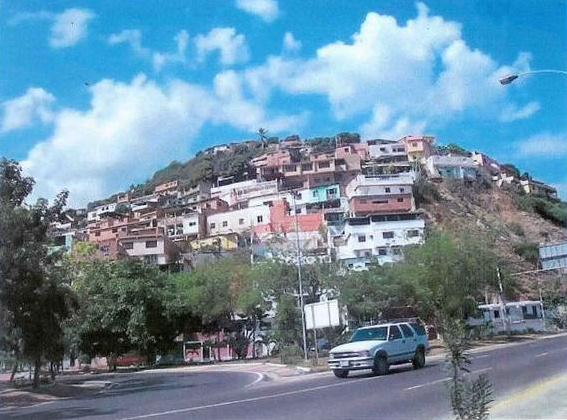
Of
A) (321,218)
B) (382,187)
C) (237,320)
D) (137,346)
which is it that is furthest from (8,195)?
(137,346)

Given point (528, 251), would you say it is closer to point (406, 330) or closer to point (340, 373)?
point (406, 330)

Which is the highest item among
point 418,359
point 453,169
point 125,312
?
point 453,169

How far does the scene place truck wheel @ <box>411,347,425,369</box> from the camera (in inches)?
397

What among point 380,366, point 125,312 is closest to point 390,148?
point 380,366

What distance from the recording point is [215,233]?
82.7 ft

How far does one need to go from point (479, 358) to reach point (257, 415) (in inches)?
114

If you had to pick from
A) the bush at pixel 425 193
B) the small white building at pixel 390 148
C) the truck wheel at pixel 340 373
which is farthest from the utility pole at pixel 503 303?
the bush at pixel 425 193

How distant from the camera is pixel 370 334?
11148 mm

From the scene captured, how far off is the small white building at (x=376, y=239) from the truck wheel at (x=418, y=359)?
1.98 meters

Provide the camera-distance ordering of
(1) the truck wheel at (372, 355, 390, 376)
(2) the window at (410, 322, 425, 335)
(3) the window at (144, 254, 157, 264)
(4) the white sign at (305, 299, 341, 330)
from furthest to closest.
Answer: (3) the window at (144, 254, 157, 264) → (1) the truck wheel at (372, 355, 390, 376) → (4) the white sign at (305, 299, 341, 330) → (2) the window at (410, 322, 425, 335)

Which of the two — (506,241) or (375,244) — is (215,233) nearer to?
(375,244)

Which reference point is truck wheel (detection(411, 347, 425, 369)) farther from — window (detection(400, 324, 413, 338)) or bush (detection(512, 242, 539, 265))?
bush (detection(512, 242, 539, 265))

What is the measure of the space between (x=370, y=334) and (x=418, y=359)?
991 mm

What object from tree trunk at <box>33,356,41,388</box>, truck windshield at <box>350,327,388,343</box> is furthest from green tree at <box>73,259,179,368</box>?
truck windshield at <box>350,327,388,343</box>
